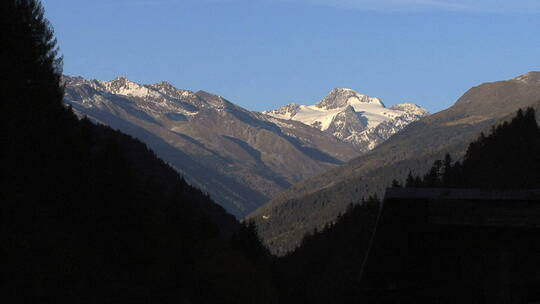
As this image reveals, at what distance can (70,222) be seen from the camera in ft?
302

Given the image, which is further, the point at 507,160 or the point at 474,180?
the point at 474,180

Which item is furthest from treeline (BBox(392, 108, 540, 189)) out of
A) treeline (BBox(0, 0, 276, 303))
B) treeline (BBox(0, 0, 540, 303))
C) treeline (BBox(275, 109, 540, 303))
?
treeline (BBox(0, 0, 276, 303))

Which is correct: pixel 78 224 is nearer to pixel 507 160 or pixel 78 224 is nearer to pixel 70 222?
pixel 70 222

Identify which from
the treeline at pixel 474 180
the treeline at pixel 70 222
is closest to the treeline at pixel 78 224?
the treeline at pixel 70 222

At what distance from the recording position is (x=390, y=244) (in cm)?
1041

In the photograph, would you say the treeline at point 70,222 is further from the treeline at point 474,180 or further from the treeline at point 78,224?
the treeline at point 474,180

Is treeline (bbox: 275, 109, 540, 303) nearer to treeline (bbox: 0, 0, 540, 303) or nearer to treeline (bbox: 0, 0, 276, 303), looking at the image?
treeline (bbox: 0, 0, 540, 303)

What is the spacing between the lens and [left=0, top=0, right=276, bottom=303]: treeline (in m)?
66.2

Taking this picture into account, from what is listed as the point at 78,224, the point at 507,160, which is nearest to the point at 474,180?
the point at 507,160

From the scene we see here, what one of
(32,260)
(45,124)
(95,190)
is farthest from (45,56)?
(32,260)

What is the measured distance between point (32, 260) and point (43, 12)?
27035mm

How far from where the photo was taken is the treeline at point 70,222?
66250 mm

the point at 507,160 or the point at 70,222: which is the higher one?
the point at 507,160

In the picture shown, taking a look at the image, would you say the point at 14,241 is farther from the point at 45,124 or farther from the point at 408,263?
the point at 408,263
